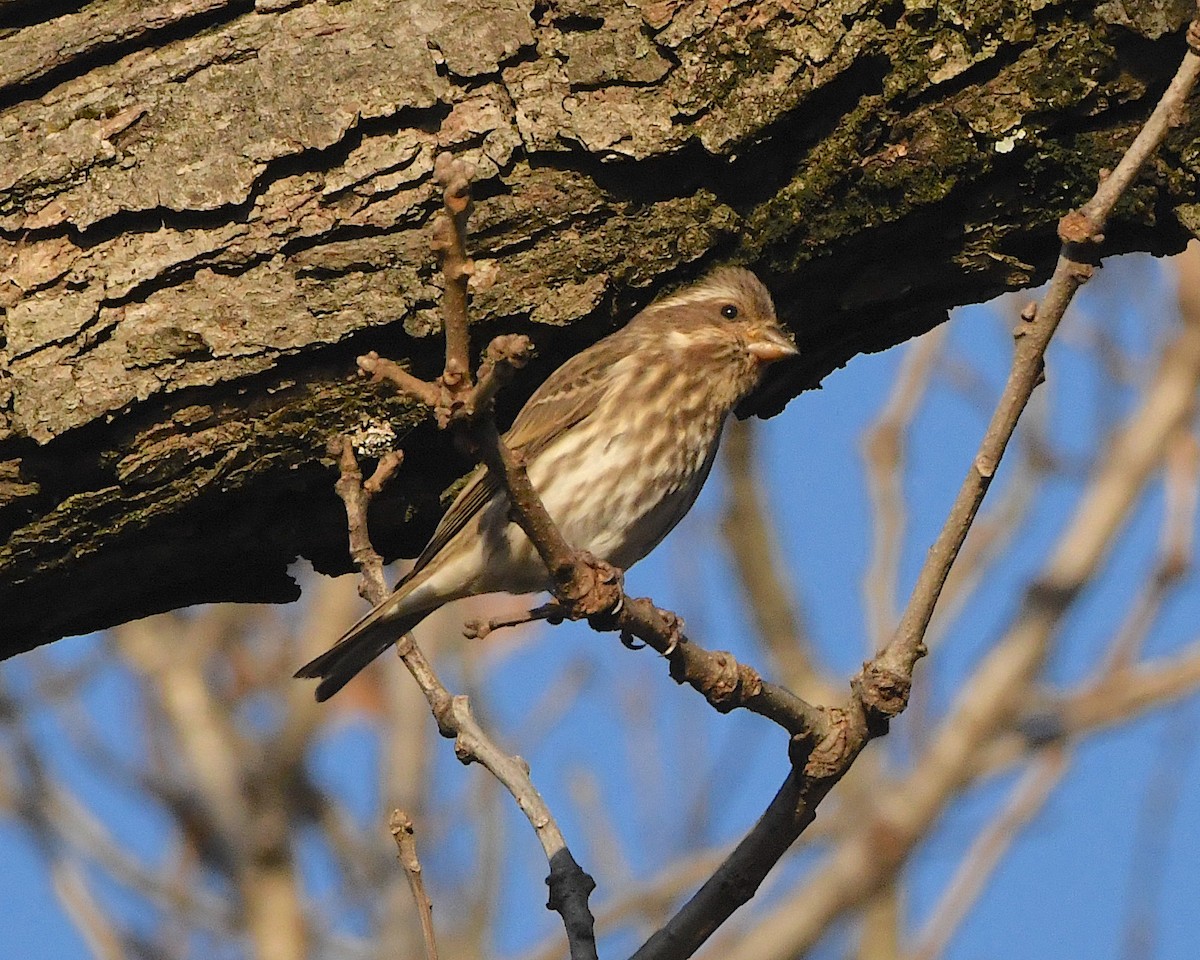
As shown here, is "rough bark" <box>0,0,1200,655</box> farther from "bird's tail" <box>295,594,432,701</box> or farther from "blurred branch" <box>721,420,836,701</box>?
"blurred branch" <box>721,420,836,701</box>

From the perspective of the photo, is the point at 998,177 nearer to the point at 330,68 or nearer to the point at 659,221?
the point at 659,221

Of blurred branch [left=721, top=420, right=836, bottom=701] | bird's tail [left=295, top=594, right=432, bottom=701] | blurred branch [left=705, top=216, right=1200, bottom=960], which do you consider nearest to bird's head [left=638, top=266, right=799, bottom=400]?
bird's tail [left=295, top=594, right=432, bottom=701]

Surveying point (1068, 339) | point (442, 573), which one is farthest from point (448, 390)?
point (1068, 339)

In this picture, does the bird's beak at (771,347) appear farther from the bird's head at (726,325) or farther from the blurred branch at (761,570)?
the blurred branch at (761,570)

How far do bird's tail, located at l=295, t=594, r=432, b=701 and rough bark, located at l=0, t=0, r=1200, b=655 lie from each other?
93 centimetres

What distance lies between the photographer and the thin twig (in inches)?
143

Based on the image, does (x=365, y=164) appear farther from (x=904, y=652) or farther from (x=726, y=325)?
(x=904, y=652)

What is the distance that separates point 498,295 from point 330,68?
2.25ft

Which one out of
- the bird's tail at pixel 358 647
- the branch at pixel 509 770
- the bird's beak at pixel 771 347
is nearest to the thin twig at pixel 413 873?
the branch at pixel 509 770

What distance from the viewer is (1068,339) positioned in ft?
30.1

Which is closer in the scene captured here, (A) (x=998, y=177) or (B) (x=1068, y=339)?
(A) (x=998, y=177)

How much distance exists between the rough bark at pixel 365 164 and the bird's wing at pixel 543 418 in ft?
1.80

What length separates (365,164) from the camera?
14.3 feet

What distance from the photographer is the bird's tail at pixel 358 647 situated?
5373 millimetres
